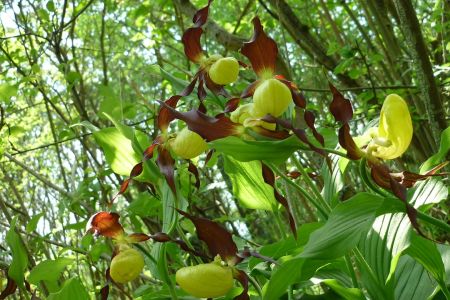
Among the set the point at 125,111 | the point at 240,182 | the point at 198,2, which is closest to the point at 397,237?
the point at 240,182

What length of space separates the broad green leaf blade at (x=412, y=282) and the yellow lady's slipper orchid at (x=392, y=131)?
0.32m

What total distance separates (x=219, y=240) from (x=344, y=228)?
0.80 ft

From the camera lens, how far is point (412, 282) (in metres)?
0.88

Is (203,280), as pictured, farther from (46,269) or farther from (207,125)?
(46,269)

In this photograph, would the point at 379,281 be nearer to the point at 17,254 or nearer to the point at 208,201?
the point at 17,254

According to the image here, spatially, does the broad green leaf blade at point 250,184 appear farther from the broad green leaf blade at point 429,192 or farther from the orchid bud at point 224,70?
the broad green leaf blade at point 429,192

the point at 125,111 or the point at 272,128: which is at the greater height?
the point at 125,111

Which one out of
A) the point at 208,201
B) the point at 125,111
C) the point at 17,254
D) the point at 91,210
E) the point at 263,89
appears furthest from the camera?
the point at 208,201

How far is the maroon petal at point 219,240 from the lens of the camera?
0.77 metres

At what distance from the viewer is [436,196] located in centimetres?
76

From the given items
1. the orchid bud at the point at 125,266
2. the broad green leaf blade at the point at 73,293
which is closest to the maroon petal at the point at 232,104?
the orchid bud at the point at 125,266


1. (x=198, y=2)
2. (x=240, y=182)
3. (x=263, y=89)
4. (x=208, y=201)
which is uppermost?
(x=198, y=2)

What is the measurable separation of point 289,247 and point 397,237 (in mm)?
188

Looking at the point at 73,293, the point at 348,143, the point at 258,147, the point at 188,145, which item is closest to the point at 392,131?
the point at 348,143
